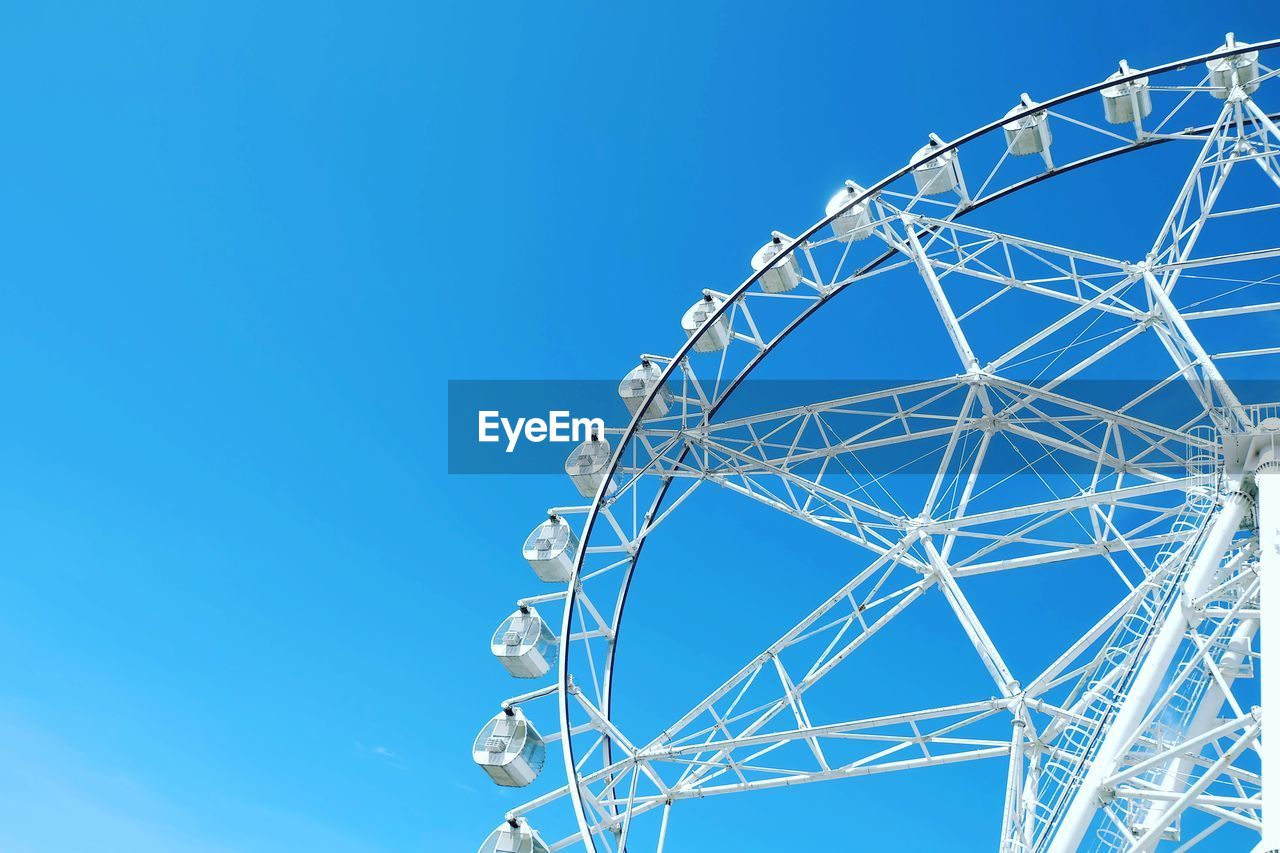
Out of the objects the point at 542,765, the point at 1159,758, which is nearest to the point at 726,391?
the point at 542,765

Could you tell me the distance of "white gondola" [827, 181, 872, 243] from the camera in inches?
823

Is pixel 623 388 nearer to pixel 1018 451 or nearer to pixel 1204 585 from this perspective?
pixel 1018 451

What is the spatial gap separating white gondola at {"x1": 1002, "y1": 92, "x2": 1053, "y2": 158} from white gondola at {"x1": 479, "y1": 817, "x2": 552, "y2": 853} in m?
14.2

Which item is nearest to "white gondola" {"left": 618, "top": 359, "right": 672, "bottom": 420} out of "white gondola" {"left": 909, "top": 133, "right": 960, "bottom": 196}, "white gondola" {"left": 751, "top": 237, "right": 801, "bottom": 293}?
"white gondola" {"left": 751, "top": 237, "right": 801, "bottom": 293}

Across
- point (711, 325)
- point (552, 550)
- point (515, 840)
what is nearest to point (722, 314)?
point (711, 325)

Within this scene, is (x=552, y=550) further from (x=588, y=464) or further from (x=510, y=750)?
(x=510, y=750)

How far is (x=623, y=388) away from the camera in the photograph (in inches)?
896

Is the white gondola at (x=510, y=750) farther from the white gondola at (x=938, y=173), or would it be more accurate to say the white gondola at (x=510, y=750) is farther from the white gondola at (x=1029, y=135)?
the white gondola at (x=1029, y=135)

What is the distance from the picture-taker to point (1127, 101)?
20203 millimetres

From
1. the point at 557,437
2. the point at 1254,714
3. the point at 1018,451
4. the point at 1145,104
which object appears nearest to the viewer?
the point at 1254,714

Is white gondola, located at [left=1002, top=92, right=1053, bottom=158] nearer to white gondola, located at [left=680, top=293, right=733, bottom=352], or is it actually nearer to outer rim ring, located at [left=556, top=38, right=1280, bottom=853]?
outer rim ring, located at [left=556, top=38, right=1280, bottom=853]

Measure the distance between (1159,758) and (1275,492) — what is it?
333cm

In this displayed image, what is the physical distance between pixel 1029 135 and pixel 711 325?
6569 millimetres

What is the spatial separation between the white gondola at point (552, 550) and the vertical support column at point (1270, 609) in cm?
1117
